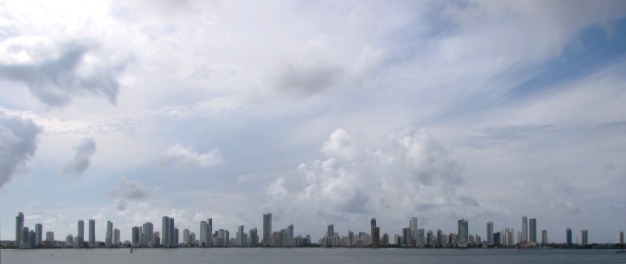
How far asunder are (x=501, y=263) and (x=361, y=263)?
40.5m

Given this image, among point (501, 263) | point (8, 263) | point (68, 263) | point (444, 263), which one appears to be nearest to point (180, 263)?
point (68, 263)

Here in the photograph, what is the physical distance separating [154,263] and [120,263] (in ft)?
45.9

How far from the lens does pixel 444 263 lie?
179125 millimetres

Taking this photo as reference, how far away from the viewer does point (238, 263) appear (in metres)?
176

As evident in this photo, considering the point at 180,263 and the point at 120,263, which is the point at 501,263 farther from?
the point at 120,263

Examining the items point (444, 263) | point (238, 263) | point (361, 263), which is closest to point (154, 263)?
point (238, 263)

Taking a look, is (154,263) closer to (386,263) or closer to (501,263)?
(386,263)

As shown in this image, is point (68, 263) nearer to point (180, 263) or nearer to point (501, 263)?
point (180, 263)

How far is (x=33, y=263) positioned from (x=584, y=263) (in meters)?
157

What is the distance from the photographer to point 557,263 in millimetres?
177125

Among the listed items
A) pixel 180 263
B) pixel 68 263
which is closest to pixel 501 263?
pixel 180 263

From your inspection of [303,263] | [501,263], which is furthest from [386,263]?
[501,263]

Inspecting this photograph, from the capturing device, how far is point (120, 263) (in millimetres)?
185500

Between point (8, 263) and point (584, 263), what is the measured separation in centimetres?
16583
